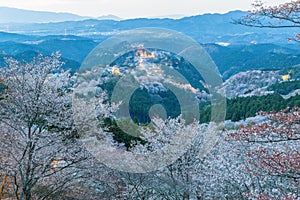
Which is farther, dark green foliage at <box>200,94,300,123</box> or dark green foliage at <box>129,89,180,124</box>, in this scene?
dark green foliage at <box>129,89,180,124</box>

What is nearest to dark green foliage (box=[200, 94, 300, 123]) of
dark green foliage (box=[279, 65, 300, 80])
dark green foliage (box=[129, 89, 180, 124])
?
dark green foliage (box=[129, 89, 180, 124])

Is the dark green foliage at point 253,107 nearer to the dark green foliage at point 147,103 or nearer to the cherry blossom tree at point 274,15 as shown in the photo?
the dark green foliage at point 147,103

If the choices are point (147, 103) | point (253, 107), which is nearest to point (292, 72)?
point (147, 103)

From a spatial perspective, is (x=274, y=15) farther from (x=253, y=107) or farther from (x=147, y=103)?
(x=147, y=103)

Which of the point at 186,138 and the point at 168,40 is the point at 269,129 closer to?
the point at 186,138

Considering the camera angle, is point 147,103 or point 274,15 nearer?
point 274,15

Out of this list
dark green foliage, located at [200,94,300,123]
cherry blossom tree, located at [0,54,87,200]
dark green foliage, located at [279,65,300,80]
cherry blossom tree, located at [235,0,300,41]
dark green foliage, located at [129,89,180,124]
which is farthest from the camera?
dark green foliage, located at [279,65,300,80]

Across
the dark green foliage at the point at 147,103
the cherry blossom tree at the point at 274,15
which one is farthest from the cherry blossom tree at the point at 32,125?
the dark green foliage at the point at 147,103

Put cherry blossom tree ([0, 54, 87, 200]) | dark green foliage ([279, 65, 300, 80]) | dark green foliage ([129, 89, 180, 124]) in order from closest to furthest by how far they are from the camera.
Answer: cherry blossom tree ([0, 54, 87, 200]), dark green foliage ([129, 89, 180, 124]), dark green foliage ([279, 65, 300, 80])

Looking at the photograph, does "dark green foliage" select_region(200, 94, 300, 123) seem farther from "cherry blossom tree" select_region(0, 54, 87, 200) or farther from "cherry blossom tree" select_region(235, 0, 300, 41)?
"cherry blossom tree" select_region(235, 0, 300, 41)

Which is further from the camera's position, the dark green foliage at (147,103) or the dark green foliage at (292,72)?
the dark green foliage at (292,72)

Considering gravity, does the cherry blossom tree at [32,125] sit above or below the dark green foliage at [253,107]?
above

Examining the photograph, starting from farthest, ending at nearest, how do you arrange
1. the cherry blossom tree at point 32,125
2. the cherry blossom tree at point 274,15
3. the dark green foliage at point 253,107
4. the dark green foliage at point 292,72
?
the dark green foliage at point 292,72, the dark green foliage at point 253,107, the cherry blossom tree at point 32,125, the cherry blossom tree at point 274,15
